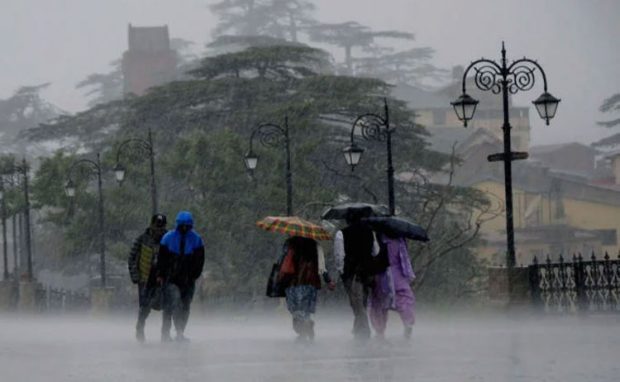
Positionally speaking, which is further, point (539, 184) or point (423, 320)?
point (539, 184)

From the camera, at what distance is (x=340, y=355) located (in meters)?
15.5

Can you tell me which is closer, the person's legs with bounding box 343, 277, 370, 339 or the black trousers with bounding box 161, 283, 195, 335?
the person's legs with bounding box 343, 277, 370, 339

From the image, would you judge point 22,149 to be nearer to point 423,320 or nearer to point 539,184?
point 539,184

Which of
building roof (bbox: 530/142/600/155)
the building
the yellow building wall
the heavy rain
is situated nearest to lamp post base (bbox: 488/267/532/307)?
the heavy rain

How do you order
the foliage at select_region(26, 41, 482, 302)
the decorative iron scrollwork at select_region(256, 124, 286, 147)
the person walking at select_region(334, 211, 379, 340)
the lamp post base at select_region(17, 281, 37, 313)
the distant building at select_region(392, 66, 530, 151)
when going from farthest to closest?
1. the distant building at select_region(392, 66, 530, 151)
2. the foliage at select_region(26, 41, 482, 302)
3. the lamp post base at select_region(17, 281, 37, 313)
4. the decorative iron scrollwork at select_region(256, 124, 286, 147)
5. the person walking at select_region(334, 211, 379, 340)

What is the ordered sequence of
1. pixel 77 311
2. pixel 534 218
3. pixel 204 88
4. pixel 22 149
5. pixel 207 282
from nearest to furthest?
pixel 77 311, pixel 207 282, pixel 204 88, pixel 534 218, pixel 22 149

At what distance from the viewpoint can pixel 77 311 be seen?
38844mm

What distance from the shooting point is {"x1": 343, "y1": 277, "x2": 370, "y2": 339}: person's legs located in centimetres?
1806

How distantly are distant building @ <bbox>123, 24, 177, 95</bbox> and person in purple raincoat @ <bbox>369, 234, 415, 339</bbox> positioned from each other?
100 meters

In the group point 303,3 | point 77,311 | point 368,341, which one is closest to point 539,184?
point 303,3

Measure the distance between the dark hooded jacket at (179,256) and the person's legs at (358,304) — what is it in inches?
75.4

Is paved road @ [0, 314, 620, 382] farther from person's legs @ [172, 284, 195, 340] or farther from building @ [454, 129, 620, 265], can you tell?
building @ [454, 129, 620, 265]

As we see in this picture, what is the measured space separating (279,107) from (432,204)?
719cm

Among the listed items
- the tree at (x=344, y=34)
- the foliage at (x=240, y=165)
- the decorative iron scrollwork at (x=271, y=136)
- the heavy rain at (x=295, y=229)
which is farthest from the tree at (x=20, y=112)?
the decorative iron scrollwork at (x=271, y=136)
